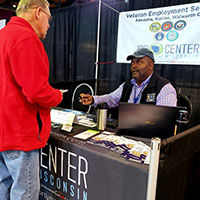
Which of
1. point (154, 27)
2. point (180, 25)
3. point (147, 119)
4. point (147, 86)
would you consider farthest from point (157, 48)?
point (147, 119)

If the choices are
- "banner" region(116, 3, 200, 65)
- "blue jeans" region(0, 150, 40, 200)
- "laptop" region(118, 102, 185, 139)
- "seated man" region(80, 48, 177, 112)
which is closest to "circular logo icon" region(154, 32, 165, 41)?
"banner" region(116, 3, 200, 65)

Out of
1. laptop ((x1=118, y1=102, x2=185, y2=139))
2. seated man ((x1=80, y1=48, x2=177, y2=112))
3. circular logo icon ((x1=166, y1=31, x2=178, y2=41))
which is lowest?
laptop ((x1=118, y1=102, x2=185, y2=139))

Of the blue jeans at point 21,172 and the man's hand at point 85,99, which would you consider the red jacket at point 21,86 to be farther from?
the man's hand at point 85,99

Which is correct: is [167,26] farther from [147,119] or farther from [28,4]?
Result: [28,4]

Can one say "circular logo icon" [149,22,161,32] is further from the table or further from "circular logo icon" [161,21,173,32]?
the table

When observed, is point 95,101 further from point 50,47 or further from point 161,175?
point 50,47

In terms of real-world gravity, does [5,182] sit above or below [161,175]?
below

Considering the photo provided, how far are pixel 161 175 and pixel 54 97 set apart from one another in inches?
24.7

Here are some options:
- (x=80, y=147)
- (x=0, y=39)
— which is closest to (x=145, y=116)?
(x=80, y=147)

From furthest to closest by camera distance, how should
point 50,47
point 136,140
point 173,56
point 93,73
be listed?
point 50,47 < point 93,73 < point 173,56 < point 136,140

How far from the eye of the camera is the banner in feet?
7.88

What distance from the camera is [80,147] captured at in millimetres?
1224

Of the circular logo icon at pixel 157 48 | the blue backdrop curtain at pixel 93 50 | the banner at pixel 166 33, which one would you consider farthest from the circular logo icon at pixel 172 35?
the blue backdrop curtain at pixel 93 50

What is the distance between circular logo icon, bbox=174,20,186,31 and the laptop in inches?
64.5
